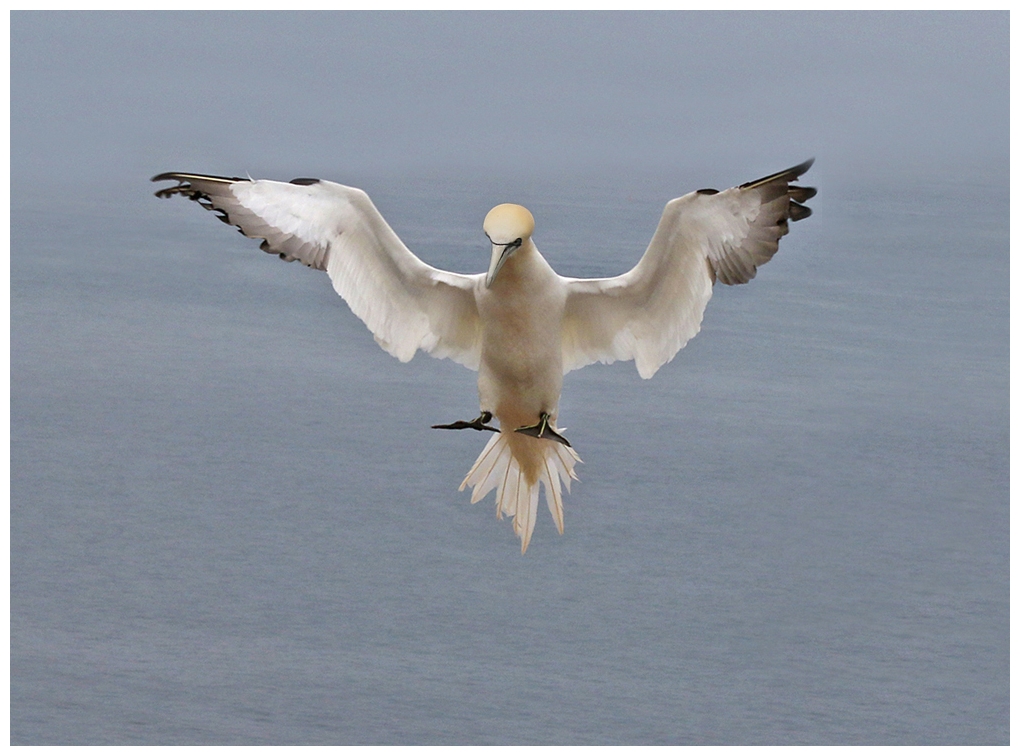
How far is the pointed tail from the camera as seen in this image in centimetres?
482

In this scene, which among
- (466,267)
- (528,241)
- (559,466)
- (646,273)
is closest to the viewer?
(528,241)

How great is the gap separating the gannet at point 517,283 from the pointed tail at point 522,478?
0.06 meters

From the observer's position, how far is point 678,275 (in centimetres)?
441

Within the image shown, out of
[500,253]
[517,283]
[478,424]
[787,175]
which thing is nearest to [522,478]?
[478,424]

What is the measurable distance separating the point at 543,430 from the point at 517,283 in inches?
17.2

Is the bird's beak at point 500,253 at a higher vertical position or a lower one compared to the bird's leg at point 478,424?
higher

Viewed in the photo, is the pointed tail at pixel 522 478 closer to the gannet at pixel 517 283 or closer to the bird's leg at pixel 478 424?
the gannet at pixel 517 283

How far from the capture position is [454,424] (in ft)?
14.5

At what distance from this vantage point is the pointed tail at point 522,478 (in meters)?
4.82

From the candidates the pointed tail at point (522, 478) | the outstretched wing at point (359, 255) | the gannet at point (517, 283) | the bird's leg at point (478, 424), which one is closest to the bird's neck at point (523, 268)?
the gannet at point (517, 283)

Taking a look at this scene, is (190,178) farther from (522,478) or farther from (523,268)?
(522,478)

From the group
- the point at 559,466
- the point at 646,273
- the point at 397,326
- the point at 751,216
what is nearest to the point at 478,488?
the point at 559,466

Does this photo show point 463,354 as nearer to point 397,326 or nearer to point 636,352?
point 397,326

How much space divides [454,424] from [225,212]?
838 mm
